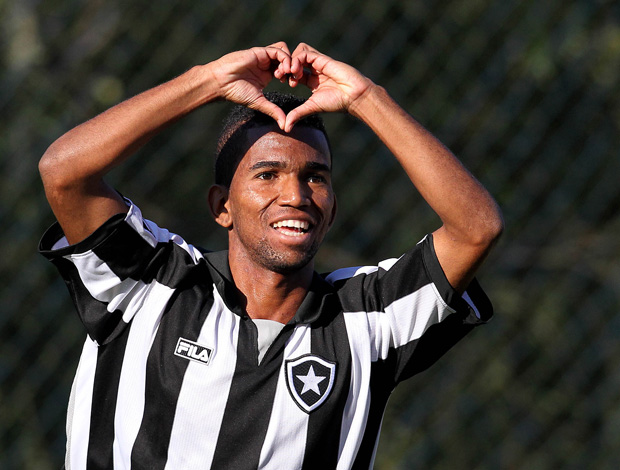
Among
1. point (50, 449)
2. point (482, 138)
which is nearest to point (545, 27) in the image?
point (482, 138)

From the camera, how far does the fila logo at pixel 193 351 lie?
2346 mm

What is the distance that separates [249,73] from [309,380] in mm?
780

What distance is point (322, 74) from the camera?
7.82ft

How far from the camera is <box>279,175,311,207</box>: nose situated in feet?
7.76

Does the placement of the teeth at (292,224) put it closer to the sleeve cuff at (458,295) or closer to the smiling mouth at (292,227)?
the smiling mouth at (292,227)

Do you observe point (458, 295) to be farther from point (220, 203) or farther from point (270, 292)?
point (220, 203)

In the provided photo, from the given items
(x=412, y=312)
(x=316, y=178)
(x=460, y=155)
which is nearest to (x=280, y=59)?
(x=316, y=178)

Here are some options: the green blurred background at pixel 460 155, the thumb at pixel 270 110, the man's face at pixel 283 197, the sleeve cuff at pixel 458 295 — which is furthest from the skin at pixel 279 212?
the green blurred background at pixel 460 155

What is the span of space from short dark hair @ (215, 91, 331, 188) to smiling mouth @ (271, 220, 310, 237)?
24 cm

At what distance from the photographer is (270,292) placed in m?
2.51

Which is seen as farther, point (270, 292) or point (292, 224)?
point (270, 292)

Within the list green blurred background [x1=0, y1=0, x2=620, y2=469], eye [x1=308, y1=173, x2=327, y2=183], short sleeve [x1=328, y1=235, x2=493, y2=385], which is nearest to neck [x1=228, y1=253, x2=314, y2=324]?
short sleeve [x1=328, y1=235, x2=493, y2=385]

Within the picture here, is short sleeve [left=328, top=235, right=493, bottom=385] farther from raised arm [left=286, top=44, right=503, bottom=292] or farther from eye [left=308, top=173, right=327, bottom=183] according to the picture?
eye [left=308, top=173, right=327, bottom=183]

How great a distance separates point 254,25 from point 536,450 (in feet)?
6.55
